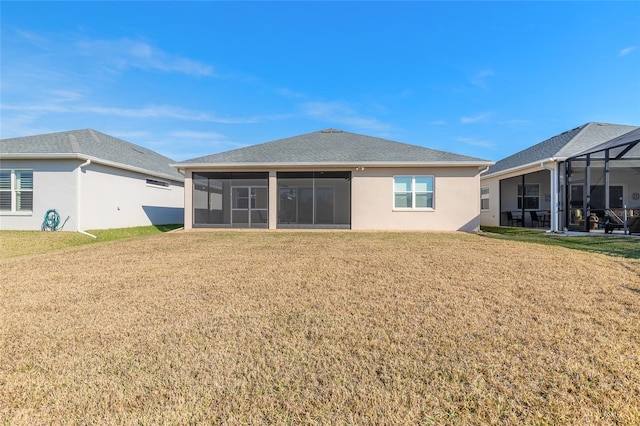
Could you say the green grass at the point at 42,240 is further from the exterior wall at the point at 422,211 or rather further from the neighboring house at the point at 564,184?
the neighboring house at the point at 564,184

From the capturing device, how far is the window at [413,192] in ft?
46.2

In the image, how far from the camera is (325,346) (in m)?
3.05

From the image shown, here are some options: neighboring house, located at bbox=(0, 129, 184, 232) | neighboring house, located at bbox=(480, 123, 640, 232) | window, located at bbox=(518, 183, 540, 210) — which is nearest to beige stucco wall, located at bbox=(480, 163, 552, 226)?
neighboring house, located at bbox=(480, 123, 640, 232)

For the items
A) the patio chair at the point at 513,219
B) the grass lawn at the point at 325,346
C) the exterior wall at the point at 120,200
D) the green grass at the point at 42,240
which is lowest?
the grass lawn at the point at 325,346

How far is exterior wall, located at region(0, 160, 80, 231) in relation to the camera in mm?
12820

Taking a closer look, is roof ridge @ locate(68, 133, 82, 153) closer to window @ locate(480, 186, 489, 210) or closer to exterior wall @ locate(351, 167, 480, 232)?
exterior wall @ locate(351, 167, 480, 232)

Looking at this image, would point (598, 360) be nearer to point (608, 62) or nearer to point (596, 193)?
point (608, 62)

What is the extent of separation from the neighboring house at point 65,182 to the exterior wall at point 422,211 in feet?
38.2

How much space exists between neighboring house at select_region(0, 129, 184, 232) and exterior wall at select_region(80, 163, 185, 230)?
0.04 meters

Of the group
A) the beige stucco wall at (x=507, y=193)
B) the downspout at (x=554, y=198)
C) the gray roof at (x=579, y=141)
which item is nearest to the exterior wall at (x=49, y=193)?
the downspout at (x=554, y=198)

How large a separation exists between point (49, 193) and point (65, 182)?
0.84 m

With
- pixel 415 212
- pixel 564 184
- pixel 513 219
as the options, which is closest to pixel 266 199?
pixel 415 212

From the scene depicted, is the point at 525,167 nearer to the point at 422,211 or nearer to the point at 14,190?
the point at 422,211

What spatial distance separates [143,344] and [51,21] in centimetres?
1590
